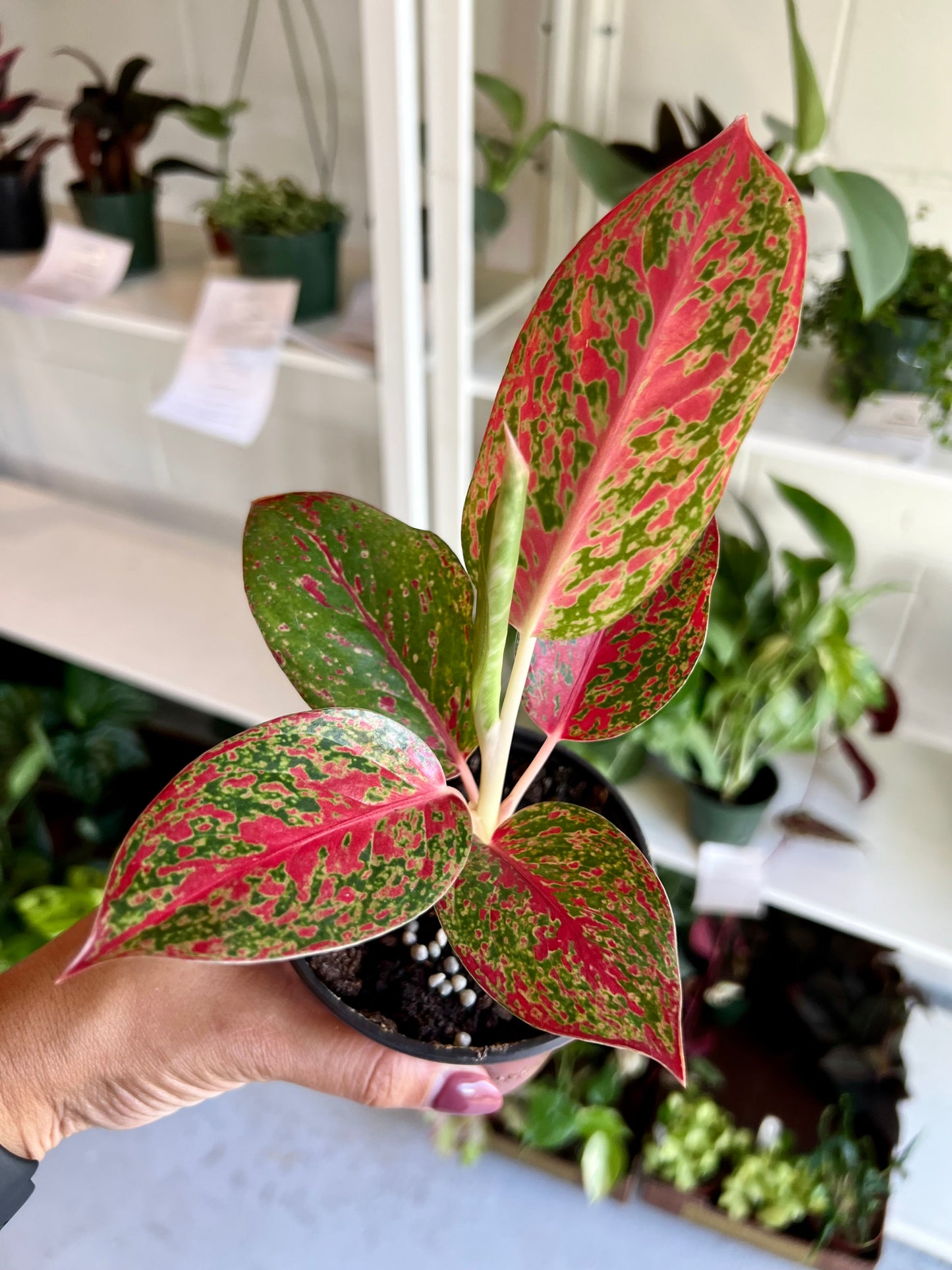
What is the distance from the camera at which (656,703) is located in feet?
1.43

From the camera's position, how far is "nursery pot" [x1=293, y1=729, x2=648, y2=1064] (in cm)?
46

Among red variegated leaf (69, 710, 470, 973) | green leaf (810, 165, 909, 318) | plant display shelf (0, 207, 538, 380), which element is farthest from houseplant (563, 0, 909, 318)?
red variegated leaf (69, 710, 470, 973)

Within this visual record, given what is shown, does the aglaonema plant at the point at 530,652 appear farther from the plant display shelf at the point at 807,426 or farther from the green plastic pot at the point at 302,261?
the green plastic pot at the point at 302,261

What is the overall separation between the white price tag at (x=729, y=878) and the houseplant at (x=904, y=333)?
1.71ft

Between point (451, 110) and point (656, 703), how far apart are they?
65 cm

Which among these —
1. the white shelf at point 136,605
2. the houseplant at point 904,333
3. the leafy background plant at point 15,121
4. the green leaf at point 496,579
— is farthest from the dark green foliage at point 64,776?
the houseplant at point 904,333

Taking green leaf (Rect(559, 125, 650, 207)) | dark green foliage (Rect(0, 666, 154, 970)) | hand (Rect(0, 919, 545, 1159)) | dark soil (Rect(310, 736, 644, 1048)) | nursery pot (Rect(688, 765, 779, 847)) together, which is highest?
green leaf (Rect(559, 125, 650, 207))

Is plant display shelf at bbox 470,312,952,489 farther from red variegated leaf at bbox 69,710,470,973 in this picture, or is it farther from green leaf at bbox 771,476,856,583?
red variegated leaf at bbox 69,710,470,973

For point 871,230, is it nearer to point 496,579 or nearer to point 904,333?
point 904,333

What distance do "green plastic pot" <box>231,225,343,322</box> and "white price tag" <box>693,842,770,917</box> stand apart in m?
0.84

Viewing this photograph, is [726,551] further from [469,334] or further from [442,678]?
[442,678]

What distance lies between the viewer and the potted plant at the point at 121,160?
3.51 ft

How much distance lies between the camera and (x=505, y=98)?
3.05ft

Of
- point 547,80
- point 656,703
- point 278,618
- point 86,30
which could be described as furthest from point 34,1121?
point 86,30
